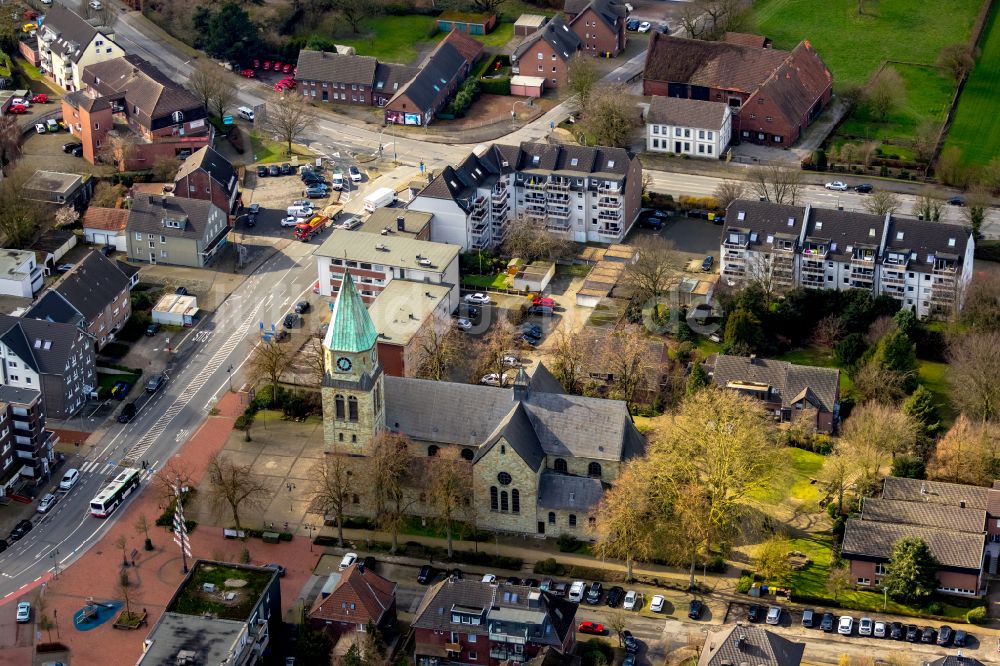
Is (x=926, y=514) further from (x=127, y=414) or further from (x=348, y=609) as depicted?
(x=127, y=414)

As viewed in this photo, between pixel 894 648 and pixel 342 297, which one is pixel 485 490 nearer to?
pixel 342 297

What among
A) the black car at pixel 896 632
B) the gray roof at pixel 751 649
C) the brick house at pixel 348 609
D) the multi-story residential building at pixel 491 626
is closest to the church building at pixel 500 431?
the multi-story residential building at pixel 491 626

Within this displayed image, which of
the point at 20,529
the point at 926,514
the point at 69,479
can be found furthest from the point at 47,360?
the point at 926,514

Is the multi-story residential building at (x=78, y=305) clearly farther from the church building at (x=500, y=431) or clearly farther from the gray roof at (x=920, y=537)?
the gray roof at (x=920, y=537)

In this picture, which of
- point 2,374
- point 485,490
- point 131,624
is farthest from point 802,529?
point 2,374

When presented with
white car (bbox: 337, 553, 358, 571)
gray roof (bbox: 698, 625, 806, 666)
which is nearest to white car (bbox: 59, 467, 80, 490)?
white car (bbox: 337, 553, 358, 571)

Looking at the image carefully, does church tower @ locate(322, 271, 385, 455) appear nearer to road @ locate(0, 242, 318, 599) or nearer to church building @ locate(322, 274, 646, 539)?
church building @ locate(322, 274, 646, 539)

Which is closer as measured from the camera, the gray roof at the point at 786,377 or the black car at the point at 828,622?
the black car at the point at 828,622
